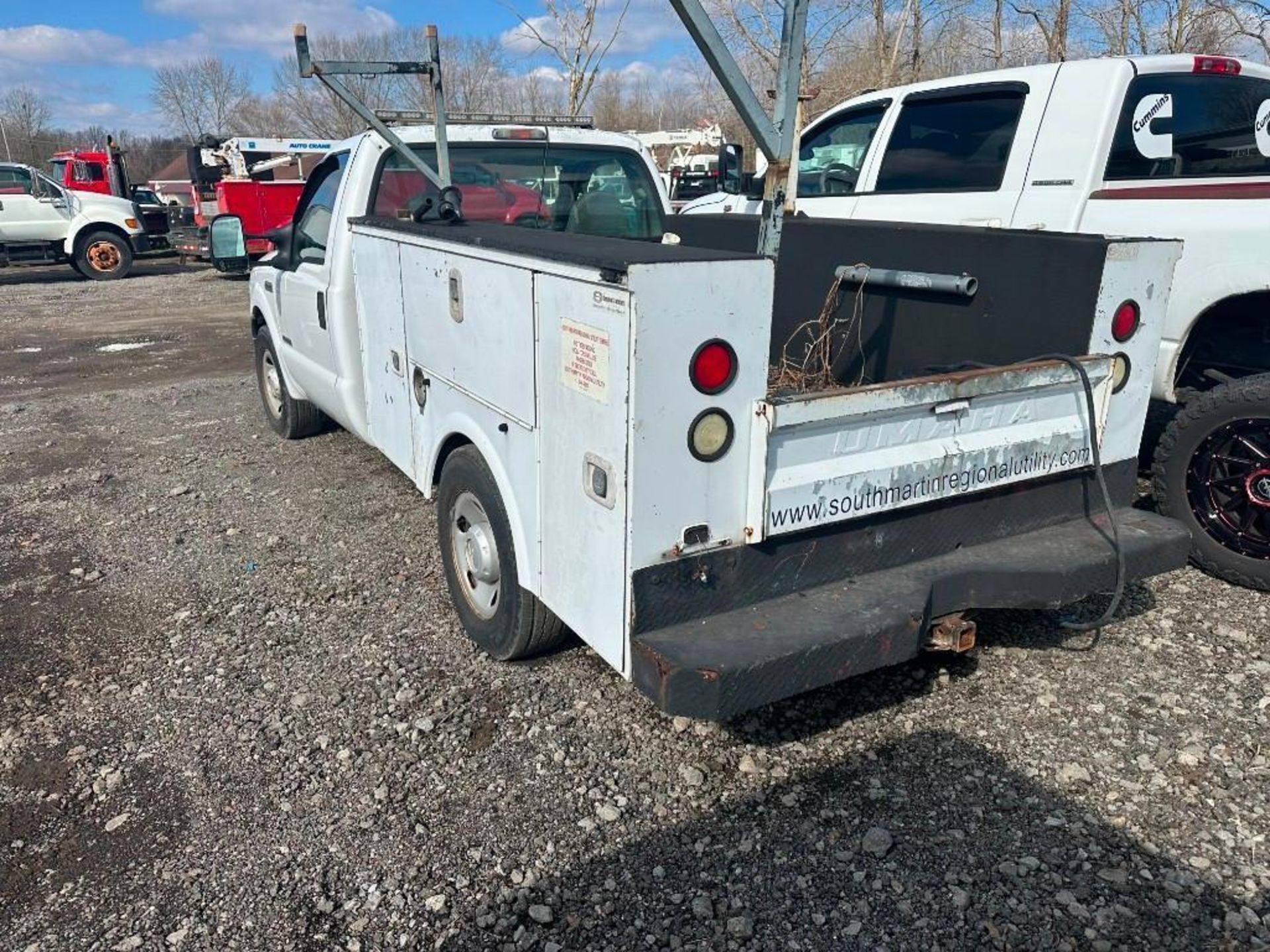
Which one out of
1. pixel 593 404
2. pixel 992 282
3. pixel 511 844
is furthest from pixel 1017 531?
pixel 511 844

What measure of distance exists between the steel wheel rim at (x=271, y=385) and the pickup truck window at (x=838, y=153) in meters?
3.77

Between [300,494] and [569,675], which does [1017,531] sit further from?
[300,494]

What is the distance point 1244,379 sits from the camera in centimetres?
397

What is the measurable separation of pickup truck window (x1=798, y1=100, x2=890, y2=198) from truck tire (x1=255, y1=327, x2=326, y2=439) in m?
3.64

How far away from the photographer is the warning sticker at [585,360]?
8.01 ft

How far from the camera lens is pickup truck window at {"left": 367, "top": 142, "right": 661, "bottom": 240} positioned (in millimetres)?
4879

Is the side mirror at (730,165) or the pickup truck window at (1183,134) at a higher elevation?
the pickup truck window at (1183,134)

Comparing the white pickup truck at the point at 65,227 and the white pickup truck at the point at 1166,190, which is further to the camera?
the white pickup truck at the point at 65,227

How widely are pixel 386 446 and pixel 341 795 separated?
1.95 meters

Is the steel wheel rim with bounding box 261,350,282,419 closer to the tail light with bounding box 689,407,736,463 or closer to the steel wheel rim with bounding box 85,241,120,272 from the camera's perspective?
the tail light with bounding box 689,407,736,463

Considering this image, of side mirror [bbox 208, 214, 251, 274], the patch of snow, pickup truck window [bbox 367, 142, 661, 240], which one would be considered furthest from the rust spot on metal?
the patch of snow

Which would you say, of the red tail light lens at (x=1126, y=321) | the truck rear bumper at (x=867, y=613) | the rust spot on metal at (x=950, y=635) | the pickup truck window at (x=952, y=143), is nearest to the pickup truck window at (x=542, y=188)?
the pickup truck window at (x=952, y=143)

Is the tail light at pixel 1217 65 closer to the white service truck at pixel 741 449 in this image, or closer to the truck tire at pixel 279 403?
the white service truck at pixel 741 449

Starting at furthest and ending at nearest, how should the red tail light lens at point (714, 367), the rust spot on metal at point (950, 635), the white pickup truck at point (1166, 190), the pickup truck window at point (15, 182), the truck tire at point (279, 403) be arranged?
the pickup truck window at point (15, 182), the truck tire at point (279, 403), the white pickup truck at point (1166, 190), the rust spot on metal at point (950, 635), the red tail light lens at point (714, 367)
